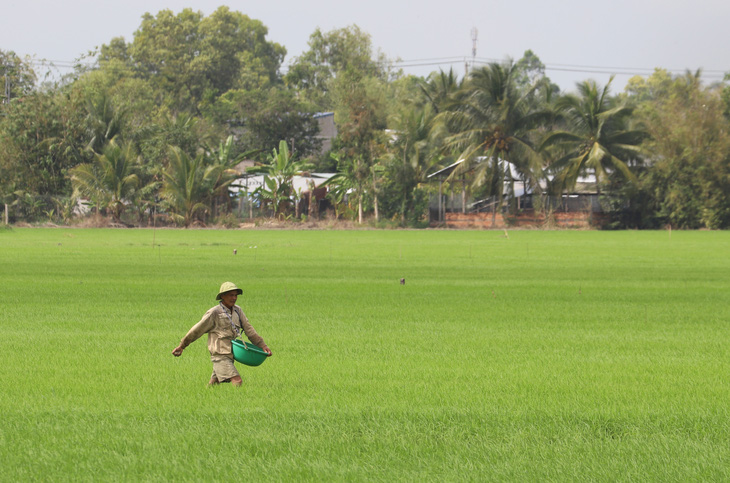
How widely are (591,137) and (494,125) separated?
5373mm

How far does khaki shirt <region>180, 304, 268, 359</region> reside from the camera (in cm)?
682

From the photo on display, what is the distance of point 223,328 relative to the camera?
6898 millimetres

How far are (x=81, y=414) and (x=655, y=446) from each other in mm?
3855

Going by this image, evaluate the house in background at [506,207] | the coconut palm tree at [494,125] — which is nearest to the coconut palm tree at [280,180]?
the house in background at [506,207]

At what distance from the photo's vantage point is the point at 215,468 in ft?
17.1

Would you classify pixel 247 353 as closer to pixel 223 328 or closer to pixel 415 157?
pixel 223 328

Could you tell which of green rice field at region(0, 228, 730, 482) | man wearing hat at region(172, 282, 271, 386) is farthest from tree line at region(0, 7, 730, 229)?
man wearing hat at region(172, 282, 271, 386)

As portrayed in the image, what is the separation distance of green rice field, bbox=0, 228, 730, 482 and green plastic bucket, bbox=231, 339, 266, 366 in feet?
1.06

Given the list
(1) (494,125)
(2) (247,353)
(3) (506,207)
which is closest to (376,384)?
(2) (247,353)

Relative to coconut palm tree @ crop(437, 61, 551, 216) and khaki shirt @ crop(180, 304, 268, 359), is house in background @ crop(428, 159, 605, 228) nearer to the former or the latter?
coconut palm tree @ crop(437, 61, 551, 216)

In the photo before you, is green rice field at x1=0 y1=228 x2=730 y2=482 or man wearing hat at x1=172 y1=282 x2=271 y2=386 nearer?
green rice field at x1=0 y1=228 x2=730 y2=482

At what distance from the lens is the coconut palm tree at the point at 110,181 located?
163ft

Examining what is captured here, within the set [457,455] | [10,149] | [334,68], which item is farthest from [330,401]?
[334,68]

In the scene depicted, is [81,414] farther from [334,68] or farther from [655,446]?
[334,68]
